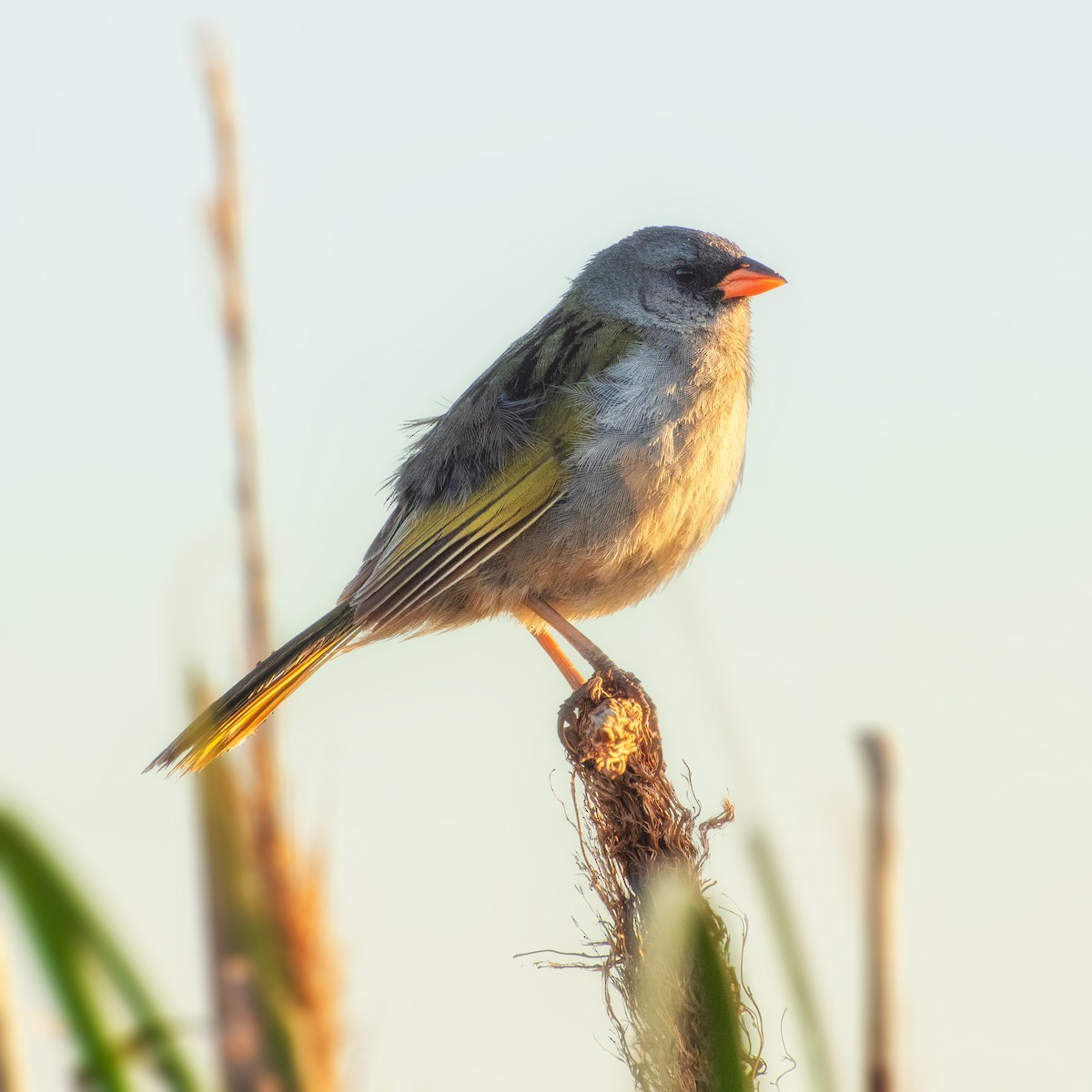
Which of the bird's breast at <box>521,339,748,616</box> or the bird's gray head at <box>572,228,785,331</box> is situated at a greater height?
the bird's gray head at <box>572,228,785,331</box>

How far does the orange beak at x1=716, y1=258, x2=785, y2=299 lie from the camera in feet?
19.1

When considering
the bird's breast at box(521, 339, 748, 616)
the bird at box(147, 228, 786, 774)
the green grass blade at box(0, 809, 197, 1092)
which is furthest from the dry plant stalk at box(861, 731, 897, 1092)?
the bird's breast at box(521, 339, 748, 616)

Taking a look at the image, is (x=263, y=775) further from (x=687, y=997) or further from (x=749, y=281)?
(x=749, y=281)

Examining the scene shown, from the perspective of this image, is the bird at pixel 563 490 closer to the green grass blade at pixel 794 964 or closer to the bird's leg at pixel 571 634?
the bird's leg at pixel 571 634

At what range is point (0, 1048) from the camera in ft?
5.48

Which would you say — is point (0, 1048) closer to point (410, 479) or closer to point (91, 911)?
point (91, 911)

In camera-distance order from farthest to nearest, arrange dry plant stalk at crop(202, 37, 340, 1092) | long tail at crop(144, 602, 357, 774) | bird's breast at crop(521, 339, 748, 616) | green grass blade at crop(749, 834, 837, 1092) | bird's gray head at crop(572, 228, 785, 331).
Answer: bird's gray head at crop(572, 228, 785, 331) < bird's breast at crop(521, 339, 748, 616) < long tail at crop(144, 602, 357, 774) < dry plant stalk at crop(202, 37, 340, 1092) < green grass blade at crop(749, 834, 837, 1092)

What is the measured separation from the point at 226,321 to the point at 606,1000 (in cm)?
184

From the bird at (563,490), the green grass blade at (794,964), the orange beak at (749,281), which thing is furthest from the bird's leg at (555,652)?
the green grass blade at (794,964)

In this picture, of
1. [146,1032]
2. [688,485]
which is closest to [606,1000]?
[146,1032]

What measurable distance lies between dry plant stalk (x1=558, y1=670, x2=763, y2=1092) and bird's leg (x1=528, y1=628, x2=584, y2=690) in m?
1.36

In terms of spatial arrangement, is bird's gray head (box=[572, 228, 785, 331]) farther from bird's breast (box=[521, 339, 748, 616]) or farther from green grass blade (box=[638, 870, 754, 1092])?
green grass blade (box=[638, 870, 754, 1092])

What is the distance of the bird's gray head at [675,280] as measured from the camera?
5766mm

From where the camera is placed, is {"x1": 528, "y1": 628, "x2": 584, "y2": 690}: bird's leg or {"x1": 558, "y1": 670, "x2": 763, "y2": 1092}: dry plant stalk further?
{"x1": 528, "y1": 628, "x2": 584, "y2": 690}: bird's leg
